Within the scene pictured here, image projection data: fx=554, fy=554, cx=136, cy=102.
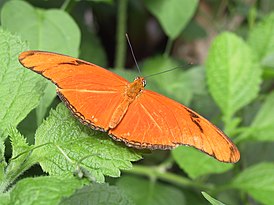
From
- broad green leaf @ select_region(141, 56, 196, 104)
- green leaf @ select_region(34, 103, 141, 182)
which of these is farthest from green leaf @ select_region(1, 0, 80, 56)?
green leaf @ select_region(34, 103, 141, 182)

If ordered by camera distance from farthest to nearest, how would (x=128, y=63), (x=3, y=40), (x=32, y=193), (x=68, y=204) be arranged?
(x=128, y=63) < (x=3, y=40) < (x=68, y=204) < (x=32, y=193)

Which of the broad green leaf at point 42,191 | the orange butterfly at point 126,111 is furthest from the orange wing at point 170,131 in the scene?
the broad green leaf at point 42,191

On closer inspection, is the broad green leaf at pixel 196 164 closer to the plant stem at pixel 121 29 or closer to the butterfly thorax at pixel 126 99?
the butterfly thorax at pixel 126 99

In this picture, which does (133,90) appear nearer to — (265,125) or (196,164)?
(196,164)

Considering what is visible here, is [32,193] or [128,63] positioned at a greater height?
[128,63]

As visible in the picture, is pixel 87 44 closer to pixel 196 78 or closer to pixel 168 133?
pixel 196 78

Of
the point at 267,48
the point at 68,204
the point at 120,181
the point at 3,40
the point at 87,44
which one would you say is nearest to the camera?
the point at 68,204

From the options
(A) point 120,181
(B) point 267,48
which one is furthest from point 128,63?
(A) point 120,181
